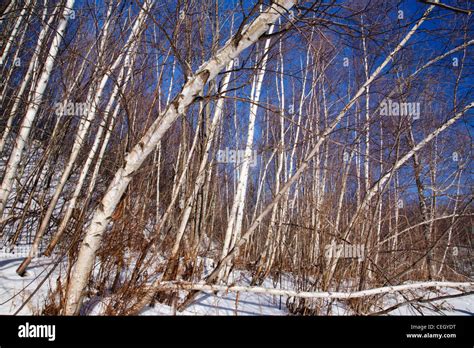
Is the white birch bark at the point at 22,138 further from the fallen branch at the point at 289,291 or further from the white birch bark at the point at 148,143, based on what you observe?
the fallen branch at the point at 289,291

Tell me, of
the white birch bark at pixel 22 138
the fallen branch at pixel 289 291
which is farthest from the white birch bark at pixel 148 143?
the white birch bark at pixel 22 138

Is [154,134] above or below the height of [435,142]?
below

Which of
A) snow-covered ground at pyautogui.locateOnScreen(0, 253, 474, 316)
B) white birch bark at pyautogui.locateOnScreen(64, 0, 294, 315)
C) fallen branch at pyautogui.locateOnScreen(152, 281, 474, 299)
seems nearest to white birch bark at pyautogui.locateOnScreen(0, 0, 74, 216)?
snow-covered ground at pyautogui.locateOnScreen(0, 253, 474, 316)

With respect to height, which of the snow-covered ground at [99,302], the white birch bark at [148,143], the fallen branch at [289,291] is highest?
the white birch bark at [148,143]

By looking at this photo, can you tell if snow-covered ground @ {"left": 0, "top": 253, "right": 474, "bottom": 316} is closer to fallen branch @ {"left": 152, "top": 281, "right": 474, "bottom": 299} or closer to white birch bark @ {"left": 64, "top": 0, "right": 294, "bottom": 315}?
fallen branch @ {"left": 152, "top": 281, "right": 474, "bottom": 299}

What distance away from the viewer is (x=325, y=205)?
12.0ft

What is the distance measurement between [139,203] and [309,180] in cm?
283

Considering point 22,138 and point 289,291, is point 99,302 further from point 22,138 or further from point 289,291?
point 22,138

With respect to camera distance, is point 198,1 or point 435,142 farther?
point 435,142

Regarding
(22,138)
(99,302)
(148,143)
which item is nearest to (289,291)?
(148,143)

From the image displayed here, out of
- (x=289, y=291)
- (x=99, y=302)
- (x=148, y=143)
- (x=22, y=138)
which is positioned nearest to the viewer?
(x=148, y=143)

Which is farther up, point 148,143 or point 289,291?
point 148,143
